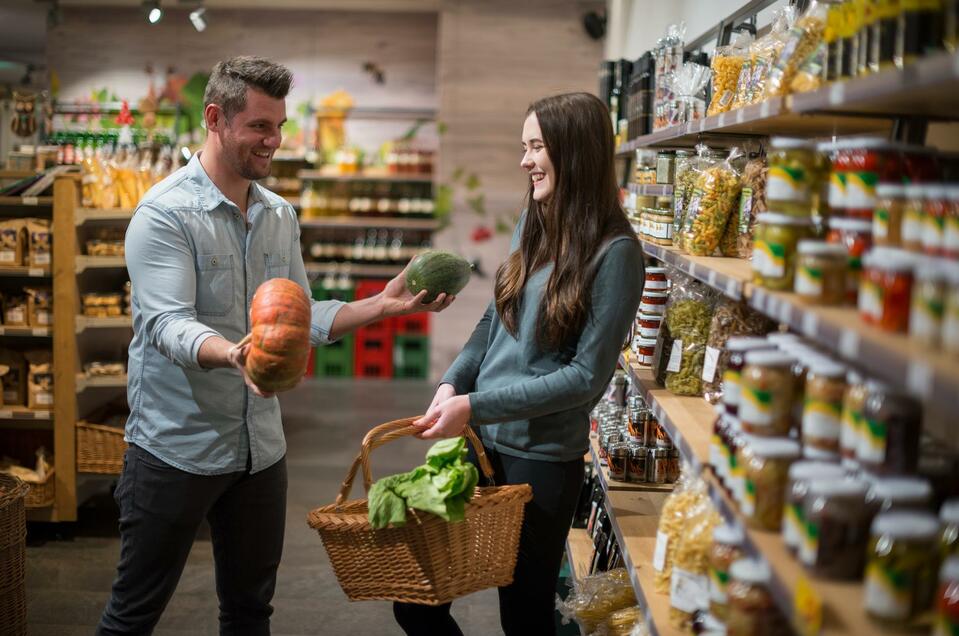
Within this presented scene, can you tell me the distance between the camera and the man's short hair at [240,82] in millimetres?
2477

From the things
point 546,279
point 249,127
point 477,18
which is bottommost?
point 546,279

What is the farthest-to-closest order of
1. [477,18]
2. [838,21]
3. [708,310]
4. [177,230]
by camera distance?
[477,18], [708,310], [177,230], [838,21]

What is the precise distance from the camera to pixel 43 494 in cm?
458

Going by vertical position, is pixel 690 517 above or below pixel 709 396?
below

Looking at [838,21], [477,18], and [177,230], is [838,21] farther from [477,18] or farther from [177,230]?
[477,18]

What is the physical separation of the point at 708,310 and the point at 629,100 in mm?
1544

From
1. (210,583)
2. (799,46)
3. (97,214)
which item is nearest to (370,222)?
(97,214)

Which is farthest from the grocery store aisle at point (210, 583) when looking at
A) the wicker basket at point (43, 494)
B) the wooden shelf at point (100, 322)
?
the wooden shelf at point (100, 322)

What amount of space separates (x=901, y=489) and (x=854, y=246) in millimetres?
381

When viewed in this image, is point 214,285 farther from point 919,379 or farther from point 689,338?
point 919,379

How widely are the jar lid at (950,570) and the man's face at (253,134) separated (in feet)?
5.98

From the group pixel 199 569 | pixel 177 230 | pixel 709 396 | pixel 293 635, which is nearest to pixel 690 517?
pixel 709 396

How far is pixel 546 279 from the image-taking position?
8.24ft

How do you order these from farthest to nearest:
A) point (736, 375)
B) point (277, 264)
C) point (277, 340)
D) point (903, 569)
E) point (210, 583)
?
point (210, 583) → point (277, 264) → point (277, 340) → point (736, 375) → point (903, 569)
